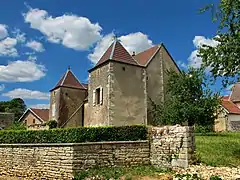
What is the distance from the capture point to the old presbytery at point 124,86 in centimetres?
2120

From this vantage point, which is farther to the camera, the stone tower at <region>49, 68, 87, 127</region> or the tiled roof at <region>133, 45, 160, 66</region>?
the stone tower at <region>49, 68, 87, 127</region>

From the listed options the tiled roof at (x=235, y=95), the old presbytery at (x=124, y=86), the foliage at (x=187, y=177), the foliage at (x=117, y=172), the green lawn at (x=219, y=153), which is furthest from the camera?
the tiled roof at (x=235, y=95)

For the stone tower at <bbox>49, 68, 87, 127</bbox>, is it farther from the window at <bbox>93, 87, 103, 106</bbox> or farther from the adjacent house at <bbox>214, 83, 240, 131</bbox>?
the adjacent house at <bbox>214, 83, 240, 131</bbox>

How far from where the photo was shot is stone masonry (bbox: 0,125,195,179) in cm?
1146

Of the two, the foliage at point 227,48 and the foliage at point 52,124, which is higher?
the foliage at point 227,48

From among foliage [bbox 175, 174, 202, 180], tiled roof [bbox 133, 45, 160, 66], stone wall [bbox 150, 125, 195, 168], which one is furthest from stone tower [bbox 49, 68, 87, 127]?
foliage [bbox 175, 174, 202, 180]

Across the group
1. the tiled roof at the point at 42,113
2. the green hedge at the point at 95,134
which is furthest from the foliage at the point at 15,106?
the green hedge at the point at 95,134

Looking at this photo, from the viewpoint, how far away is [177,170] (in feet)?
35.9

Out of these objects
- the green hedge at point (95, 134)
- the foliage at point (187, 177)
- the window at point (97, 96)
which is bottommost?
the foliage at point (187, 177)

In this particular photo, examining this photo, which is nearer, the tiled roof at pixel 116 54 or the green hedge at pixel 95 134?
the green hedge at pixel 95 134

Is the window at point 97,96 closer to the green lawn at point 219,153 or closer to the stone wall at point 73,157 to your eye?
the stone wall at point 73,157

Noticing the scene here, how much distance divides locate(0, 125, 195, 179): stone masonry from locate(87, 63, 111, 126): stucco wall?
729 cm

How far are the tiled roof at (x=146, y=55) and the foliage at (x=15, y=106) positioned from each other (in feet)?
154

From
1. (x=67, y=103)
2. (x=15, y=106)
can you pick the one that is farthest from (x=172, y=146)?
(x=15, y=106)
